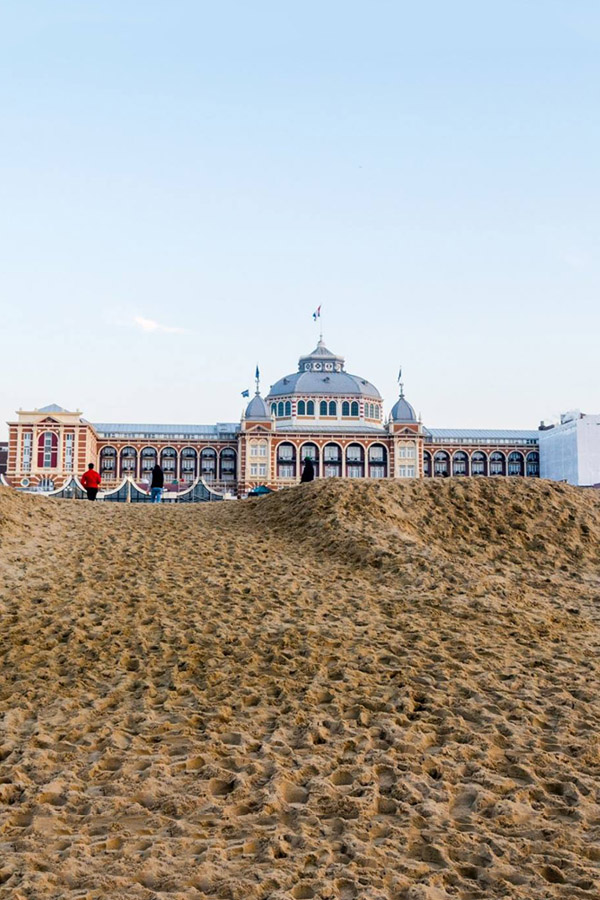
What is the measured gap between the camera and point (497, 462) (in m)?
94.9

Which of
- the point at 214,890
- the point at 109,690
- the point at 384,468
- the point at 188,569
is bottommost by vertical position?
the point at 214,890

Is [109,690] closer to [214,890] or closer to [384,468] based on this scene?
[214,890]

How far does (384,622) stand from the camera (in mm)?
11422

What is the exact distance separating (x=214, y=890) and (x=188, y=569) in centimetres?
903

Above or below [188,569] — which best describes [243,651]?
below

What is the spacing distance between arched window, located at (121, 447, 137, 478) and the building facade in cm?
11

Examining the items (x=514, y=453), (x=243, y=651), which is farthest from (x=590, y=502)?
(x=514, y=453)

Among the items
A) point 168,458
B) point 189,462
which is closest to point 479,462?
point 189,462

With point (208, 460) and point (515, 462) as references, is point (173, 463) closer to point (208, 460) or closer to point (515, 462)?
point (208, 460)

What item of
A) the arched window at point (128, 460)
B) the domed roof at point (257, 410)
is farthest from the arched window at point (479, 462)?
the arched window at point (128, 460)

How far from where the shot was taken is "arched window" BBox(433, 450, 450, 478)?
310ft

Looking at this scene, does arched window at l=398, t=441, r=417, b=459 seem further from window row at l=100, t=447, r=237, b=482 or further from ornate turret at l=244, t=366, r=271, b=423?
window row at l=100, t=447, r=237, b=482

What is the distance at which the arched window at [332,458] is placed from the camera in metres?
87.7

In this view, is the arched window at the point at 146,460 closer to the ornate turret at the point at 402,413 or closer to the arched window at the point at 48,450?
the arched window at the point at 48,450
